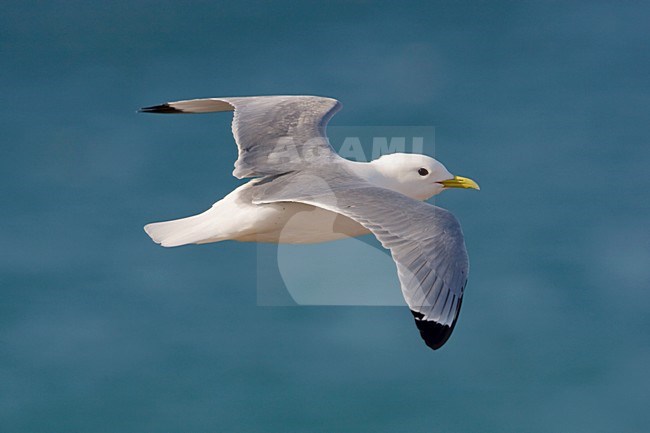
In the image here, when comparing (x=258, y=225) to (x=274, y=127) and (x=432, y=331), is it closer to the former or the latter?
(x=274, y=127)

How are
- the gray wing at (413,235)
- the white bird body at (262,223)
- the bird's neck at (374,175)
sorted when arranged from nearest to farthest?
the gray wing at (413,235)
the white bird body at (262,223)
the bird's neck at (374,175)

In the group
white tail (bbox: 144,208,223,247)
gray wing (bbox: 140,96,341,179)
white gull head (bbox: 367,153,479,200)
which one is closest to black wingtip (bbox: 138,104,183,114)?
gray wing (bbox: 140,96,341,179)

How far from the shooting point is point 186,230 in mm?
7395

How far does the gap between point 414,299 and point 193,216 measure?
81.8 inches

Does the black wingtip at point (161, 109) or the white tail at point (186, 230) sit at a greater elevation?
the black wingtip at point (161, 109)

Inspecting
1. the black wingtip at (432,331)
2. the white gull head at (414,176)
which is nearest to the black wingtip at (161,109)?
the white gull head at (414,176)

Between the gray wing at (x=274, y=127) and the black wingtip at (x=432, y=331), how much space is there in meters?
1.86

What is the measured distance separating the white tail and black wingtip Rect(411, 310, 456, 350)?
5.62ft

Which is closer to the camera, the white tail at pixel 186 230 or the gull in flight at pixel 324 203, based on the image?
the gull in flight at pixel 324 203

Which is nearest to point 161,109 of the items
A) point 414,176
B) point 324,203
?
point 414,176

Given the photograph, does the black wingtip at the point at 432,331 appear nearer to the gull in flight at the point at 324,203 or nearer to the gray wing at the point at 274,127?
the gull in flight at the point at 324,203

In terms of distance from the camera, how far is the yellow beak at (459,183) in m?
7.90

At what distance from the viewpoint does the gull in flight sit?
620 centimetres

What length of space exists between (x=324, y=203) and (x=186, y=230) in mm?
1133
